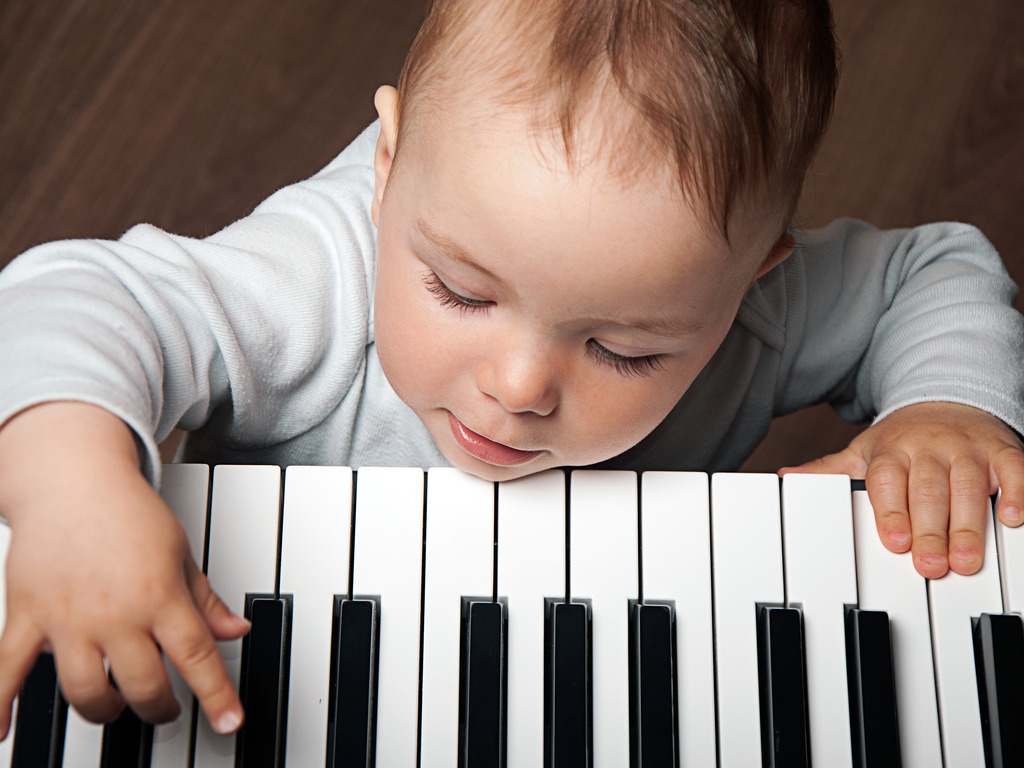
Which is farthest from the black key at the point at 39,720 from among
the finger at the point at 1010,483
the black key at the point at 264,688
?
the finger at the point at 1010,483

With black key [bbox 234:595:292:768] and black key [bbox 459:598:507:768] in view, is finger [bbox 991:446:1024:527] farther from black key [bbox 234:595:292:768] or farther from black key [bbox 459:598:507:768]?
black key [bbox 234:595:292:768]

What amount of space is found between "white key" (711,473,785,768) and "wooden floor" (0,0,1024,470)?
0.80m

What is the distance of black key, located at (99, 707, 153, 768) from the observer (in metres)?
0.61

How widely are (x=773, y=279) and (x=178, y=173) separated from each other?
0.90m

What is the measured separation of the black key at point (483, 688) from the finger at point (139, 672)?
0.63 ft

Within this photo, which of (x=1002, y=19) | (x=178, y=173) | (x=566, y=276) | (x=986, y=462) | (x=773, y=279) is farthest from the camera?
(x=1002, y=19)

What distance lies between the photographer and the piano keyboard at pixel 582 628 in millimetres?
643

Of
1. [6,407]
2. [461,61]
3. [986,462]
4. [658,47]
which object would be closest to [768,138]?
[658,47]

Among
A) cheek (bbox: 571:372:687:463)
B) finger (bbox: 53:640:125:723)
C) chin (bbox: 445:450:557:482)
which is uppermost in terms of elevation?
cheek (bbox: 571:372:687:463)

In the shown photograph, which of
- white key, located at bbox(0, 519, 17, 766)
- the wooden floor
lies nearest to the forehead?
white key, located at bbox(0, 519, 17, 766)

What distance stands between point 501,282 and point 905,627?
366mm

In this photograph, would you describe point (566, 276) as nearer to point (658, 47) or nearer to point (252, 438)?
point (658, 47)

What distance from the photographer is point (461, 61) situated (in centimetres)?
67

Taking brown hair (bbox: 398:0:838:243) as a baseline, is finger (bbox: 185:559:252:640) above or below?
below
